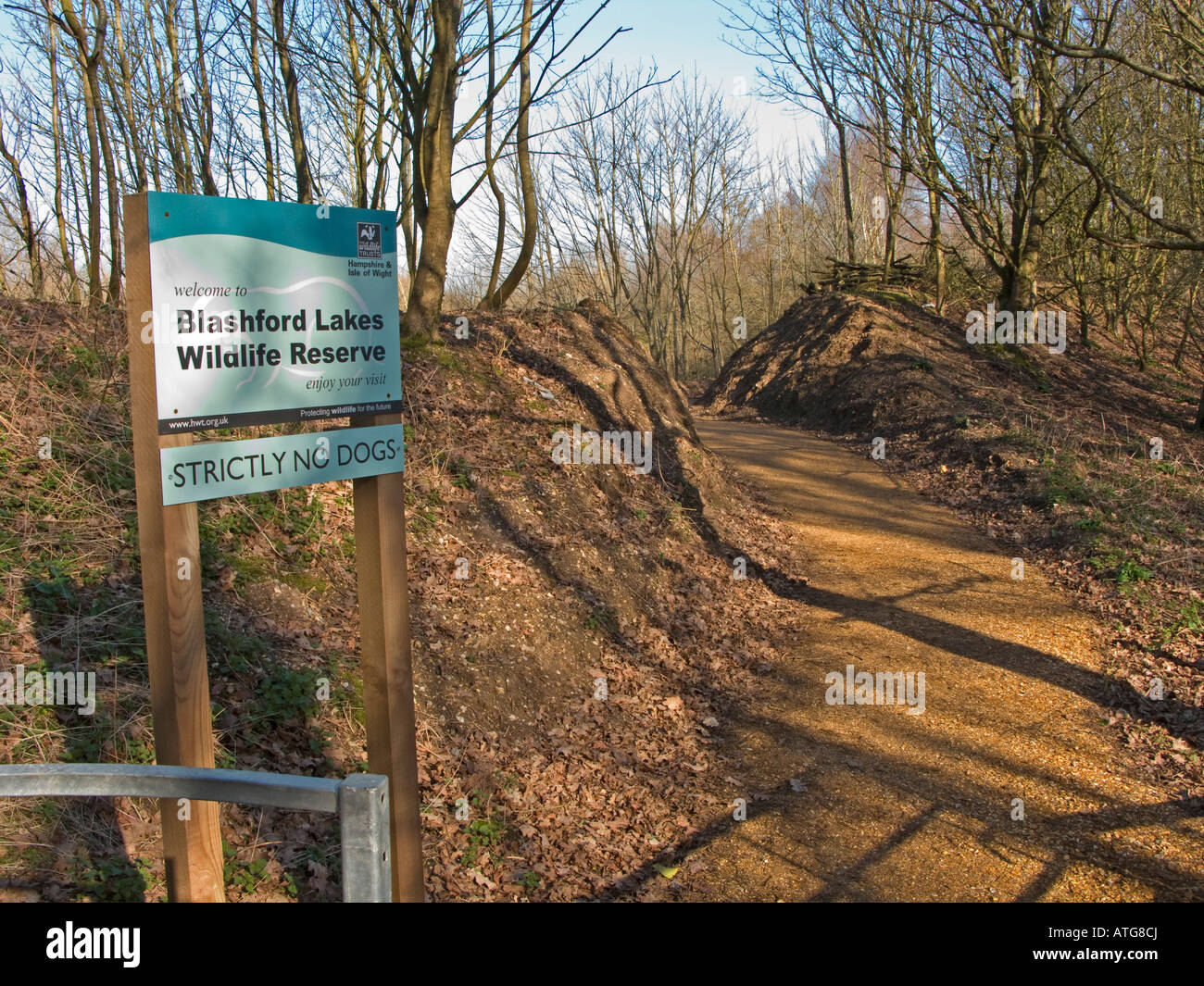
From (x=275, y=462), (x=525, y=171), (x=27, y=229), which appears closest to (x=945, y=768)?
(x=275, y=462)

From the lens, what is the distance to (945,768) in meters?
6.56

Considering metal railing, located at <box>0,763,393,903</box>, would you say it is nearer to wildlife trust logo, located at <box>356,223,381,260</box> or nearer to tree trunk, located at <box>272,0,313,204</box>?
wildlife trust logo, located at <box>356,223,381,260</box>

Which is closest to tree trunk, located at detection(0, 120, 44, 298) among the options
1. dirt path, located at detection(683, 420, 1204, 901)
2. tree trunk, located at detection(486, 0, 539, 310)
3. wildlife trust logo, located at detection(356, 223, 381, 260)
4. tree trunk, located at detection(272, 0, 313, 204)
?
tree trunk, located at detection(272, 0, 313, 204)

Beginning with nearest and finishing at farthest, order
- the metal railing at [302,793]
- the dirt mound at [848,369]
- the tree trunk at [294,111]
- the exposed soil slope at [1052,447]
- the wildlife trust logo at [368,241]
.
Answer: the metal railing at [302,793]
the wildlife trust logo at [368,241]
the exposed soil slope at [1052,447]
the tree trunk at [294,111]
the dirt mound at [848,369]

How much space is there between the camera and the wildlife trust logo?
3.71m

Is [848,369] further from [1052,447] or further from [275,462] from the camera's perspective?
[275,462]

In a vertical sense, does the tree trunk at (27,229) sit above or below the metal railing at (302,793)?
above

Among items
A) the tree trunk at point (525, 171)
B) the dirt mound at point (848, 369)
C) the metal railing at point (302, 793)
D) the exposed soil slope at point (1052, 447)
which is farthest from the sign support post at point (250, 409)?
the dirt mound at point (848, 369)

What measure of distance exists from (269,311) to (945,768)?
5635mm

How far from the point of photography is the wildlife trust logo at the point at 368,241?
3.71 m

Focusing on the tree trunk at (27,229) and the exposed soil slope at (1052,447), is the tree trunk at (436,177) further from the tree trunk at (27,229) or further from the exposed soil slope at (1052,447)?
the exposed soil slope at (1052,447)

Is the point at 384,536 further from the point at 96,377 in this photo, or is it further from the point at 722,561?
the point at 722,561

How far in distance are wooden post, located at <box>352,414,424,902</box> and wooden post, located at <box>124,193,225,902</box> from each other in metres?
0.75

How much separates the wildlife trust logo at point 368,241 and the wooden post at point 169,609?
0.91 m
